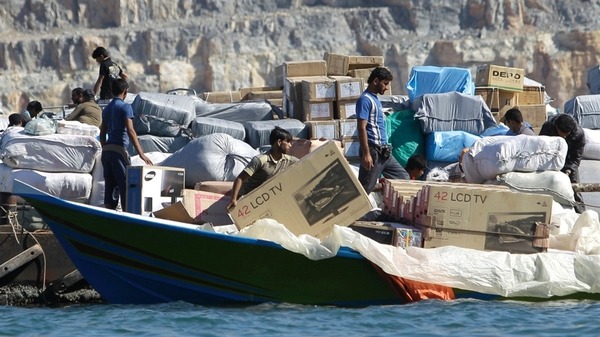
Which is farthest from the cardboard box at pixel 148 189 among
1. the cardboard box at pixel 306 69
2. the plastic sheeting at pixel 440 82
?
the plastic sheeting at pixel 440 82

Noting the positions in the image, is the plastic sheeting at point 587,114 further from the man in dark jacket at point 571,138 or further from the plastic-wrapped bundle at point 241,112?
the plastic-wrapped bundle at point 241,112

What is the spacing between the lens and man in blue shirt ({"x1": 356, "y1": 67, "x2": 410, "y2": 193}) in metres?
11.7

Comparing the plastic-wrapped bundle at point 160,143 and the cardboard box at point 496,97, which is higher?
the cardboard box at point 496,97

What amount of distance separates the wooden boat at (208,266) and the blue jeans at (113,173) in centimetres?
88

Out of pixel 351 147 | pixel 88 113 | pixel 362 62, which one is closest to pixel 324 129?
pixel 351 147

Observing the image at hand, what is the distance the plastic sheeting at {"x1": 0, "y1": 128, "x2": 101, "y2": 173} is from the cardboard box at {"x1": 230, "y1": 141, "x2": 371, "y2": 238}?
195 centimetres

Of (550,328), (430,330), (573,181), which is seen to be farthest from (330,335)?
(573,181)

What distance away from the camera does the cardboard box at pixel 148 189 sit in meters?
11.7

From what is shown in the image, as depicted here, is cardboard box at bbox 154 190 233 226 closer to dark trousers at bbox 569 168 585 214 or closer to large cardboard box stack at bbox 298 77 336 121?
large cardboard box stack at bbox 298 77 336 121

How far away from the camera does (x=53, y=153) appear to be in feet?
40.6

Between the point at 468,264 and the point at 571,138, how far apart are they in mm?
2535

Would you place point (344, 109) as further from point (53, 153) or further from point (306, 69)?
point (53, 153)

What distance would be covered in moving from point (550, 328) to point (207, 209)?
2.92 m

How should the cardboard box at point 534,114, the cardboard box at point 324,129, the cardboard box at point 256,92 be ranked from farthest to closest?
the cardboard box at point 256,92 < the cardboard box at point 534,114 < the cardboard box at point 324,129
